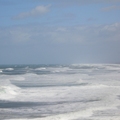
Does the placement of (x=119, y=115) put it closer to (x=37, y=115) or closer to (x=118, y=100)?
(x=37, y=115)

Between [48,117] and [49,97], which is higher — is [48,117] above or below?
below

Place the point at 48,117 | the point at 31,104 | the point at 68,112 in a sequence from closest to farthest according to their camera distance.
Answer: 1. the point at 48,117
2. the point at 68,112
3. the point at 31,104

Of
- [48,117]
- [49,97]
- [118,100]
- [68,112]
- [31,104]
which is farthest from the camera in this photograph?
[49,97]

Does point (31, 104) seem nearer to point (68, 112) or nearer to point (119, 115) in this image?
point (68, 112)

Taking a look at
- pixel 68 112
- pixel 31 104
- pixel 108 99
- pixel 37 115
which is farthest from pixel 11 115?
pixel 108 99

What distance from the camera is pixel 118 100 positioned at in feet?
85.5

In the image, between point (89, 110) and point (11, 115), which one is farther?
point (89, 110)

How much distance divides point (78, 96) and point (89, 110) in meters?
7.82

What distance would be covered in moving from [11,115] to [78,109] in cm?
395

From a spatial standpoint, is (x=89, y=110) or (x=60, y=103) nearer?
(x=89, y=110)

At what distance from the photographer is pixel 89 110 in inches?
840

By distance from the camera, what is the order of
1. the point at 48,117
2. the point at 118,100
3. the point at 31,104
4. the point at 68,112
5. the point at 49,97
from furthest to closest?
the point at 49,97, the point at 118,100, the point at 31,104, the point at 68,112, the point at 48,117

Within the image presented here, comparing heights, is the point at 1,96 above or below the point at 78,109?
above

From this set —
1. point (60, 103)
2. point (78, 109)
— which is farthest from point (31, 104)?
point (78, 109)
